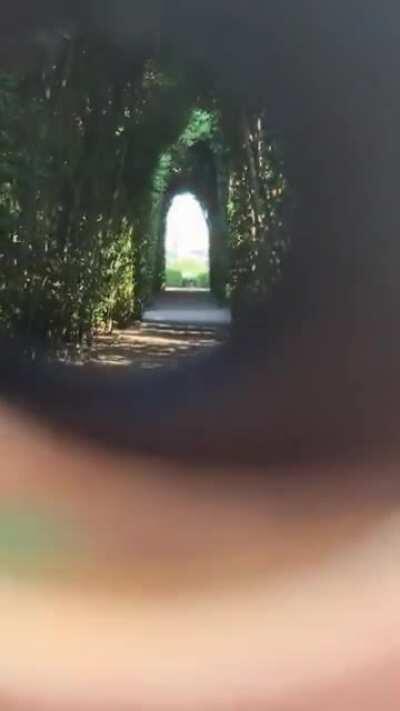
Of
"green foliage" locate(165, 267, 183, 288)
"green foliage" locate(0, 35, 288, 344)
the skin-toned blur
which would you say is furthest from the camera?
"green foliage" locate(165, 267, 183, 288)

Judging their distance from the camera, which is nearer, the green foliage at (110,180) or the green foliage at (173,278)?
the green foliage at (110,180)

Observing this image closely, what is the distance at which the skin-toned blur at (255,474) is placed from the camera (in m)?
0.71

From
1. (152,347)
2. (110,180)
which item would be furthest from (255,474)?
(110,180)

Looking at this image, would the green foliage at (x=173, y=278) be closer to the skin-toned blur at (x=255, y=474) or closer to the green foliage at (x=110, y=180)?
the green foliage at (x=110, y=180)

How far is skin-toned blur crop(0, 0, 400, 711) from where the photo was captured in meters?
0.71

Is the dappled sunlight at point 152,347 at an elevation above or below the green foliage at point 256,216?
below

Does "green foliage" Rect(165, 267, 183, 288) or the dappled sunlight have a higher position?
"green foliage" Rect(165, 267, 183, 288)

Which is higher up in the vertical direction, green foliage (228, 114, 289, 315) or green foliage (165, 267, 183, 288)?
green foliage (228, 114, 289, 315)

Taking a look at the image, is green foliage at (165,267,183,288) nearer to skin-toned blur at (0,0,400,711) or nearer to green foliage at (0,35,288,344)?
green foliage at (0,35,288,344)

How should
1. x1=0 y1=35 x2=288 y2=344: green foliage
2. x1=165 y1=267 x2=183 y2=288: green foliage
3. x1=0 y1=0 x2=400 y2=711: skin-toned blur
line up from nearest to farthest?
x1=0 y1=0 x2=400 y2=711: skin-toned blur < x1=0 y1=35 x2=288 y2=344: green foliage < x1=165 y1=267 x2=183 y2=288: green foliage

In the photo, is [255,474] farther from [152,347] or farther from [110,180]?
[110,180]

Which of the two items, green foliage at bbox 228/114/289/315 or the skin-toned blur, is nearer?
the skin-toned blur

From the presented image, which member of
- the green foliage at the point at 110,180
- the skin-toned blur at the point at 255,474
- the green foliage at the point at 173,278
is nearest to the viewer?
the skin-toned blur at the point at 255,474

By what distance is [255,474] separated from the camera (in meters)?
0.85
